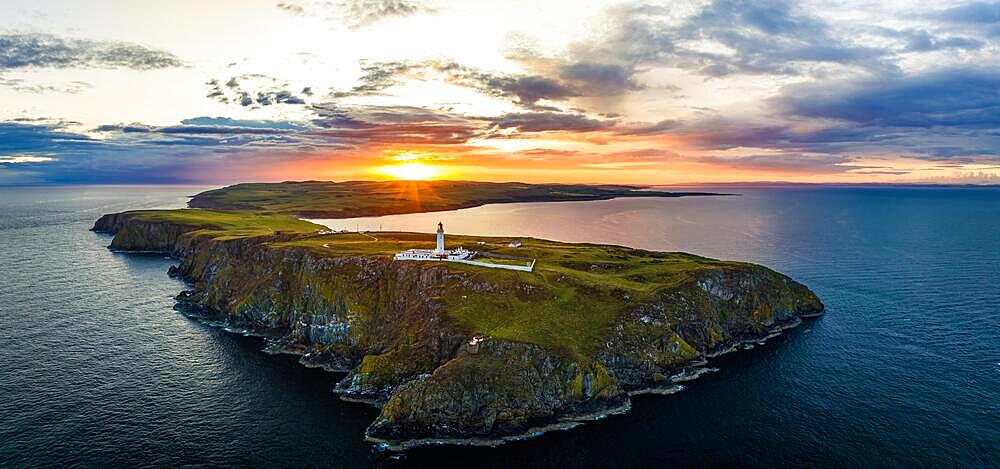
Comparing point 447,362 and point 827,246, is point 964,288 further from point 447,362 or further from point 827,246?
point 447,362

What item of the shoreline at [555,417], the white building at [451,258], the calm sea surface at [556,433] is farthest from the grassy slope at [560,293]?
the calm sea surface at [556,433]

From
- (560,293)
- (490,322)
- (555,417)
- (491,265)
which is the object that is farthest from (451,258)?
(555,417)

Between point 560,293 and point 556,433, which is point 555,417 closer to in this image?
point 556,433

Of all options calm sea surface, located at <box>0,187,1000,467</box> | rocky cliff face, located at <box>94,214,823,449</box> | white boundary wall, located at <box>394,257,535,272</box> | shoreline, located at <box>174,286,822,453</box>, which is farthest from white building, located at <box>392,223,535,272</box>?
calm sea surface, located at <box>0,187,1000,467</box>

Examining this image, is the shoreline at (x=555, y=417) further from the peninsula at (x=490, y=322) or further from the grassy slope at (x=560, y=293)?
the grassy slope at (x=560, y=293)

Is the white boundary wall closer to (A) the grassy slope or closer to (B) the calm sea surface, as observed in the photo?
(A) the grassy slope
